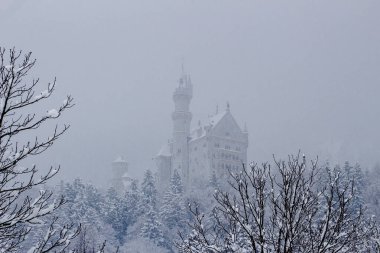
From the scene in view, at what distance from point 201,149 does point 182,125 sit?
37.7 feet

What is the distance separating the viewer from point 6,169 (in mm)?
8633

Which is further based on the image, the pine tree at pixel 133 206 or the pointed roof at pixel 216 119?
the pointed roof at pixel 216 119

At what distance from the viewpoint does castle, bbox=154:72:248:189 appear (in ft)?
406

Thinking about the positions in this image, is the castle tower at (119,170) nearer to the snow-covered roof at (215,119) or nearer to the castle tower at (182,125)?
the castle tower at (182,125)

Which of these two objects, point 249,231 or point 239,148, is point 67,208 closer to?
point 239,148

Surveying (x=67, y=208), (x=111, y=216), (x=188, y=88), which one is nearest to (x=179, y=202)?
(x=111, y=216)

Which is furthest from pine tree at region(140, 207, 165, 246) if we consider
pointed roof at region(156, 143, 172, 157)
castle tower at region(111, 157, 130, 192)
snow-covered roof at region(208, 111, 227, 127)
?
castle tower at region(111, 157, 130, 192)

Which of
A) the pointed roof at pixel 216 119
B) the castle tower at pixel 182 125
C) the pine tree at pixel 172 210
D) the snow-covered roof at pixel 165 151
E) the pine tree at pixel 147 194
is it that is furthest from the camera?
the snow-covered roof at pixel 165 151

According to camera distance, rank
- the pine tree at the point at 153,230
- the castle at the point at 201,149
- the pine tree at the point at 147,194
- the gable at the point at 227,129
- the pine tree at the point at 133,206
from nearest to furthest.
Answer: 1. the pine tree at the point at 153,230
2. the pine tree at the point at 133,206
3. the pine tree at the point at 147,194
4. the castle at the point at 201,149
5. the gable at the point at 227,129

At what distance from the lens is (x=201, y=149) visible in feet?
414

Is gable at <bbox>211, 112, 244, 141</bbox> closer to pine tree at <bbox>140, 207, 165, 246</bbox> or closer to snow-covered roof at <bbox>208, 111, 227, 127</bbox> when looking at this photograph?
snow-covered roof at <bbox>208, 111, 227, 127</bbox>

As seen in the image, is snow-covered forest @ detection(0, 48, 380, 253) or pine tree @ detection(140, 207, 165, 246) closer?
snow-covered forest @ detection(0, 48, 380, 253)

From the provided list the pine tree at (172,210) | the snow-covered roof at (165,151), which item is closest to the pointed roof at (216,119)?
the snow-covered roof at (165,151)

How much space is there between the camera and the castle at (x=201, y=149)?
124 meters
